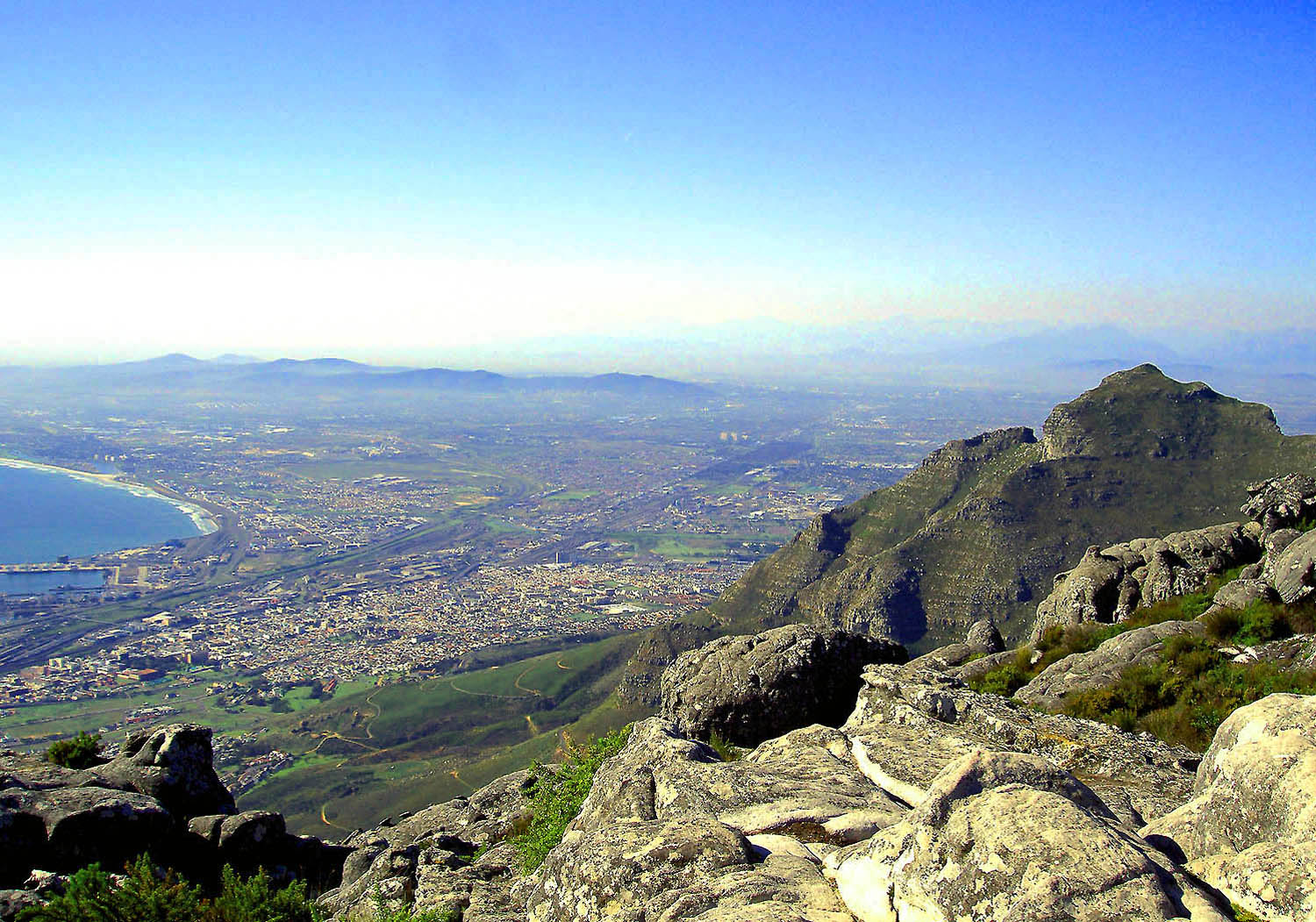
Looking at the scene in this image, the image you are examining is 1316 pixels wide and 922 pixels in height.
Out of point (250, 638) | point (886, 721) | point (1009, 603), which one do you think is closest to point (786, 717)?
point (886, 721)

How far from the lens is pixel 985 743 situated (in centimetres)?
1120

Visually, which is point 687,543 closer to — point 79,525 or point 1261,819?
point 79,525

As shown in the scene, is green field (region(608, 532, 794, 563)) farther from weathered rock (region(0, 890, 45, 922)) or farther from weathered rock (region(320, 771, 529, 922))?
weathered rock (region(0, 890, 45, 922))

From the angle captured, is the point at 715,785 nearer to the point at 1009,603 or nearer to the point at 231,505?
the point at 1009,603

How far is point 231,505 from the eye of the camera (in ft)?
643

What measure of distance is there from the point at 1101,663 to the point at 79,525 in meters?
214

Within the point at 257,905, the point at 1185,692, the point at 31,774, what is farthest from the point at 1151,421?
the point at 31,774

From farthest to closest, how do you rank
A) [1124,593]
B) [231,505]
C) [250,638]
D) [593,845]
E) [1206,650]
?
[231,505]
[250,638]
[1124,593]
[1206,650]
[593,845]

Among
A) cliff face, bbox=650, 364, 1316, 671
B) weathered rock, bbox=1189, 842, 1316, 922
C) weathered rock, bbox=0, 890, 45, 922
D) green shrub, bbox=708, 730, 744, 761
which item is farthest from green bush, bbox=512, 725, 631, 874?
cliff face, bbox=650, 364, 1316, 671

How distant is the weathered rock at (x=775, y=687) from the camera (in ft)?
51.8

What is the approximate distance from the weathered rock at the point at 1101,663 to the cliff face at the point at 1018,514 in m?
53.7

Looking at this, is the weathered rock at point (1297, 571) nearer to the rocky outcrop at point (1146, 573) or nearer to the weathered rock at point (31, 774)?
the rocky outcrop at point (1146, 573)

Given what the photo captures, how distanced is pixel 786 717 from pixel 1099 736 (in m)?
5.99

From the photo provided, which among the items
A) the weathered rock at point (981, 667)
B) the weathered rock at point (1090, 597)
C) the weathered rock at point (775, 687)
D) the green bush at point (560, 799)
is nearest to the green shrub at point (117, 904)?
the green bush at point (560, 799)
